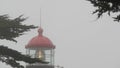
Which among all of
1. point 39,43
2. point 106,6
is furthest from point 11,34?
point 39,43

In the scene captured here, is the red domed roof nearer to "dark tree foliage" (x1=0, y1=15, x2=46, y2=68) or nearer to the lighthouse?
the lighthouse

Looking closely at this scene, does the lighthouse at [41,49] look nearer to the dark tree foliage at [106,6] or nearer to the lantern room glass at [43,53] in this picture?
the lantern room glass at [43,53]

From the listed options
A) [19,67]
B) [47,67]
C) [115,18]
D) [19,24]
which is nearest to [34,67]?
[47,67]

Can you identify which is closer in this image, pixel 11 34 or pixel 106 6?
pixel 106 6

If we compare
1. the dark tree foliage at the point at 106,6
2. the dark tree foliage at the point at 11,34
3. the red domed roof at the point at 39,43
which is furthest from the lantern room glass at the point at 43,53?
the dark tree foliage at the point at 106,6

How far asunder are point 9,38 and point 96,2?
12.1m

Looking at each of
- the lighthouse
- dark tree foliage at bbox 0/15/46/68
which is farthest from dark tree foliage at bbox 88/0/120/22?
the lighthouse

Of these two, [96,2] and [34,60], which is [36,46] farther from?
[96,2]

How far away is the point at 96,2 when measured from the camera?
6.64 meters

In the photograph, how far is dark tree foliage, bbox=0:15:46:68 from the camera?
17547 millimetres

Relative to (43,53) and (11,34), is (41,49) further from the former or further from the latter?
(11,34)

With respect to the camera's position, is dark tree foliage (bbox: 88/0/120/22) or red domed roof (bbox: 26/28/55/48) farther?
red domed roof (bbox: 26/28/55/48)

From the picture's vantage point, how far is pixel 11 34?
18062mm

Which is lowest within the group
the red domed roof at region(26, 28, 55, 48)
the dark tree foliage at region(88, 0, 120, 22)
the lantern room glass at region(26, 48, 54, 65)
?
the lantern room glass at region(26, 48, 54, 65)
